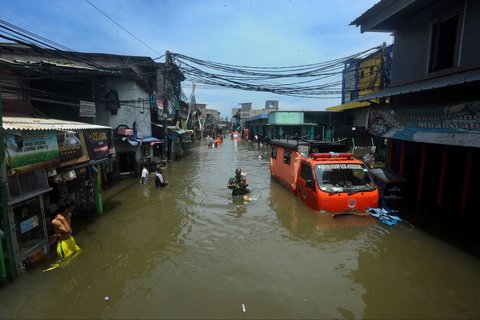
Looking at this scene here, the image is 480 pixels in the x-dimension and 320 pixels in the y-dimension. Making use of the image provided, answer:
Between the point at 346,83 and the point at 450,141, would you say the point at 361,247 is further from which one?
the point at 346,83

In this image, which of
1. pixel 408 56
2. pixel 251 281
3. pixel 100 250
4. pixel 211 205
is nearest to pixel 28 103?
pixel 100 250

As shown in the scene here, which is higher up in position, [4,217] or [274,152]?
[274,152]

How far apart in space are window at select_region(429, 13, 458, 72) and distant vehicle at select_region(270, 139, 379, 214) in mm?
4336

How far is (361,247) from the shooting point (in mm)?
7609

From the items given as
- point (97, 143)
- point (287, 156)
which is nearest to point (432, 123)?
point (287, 156)

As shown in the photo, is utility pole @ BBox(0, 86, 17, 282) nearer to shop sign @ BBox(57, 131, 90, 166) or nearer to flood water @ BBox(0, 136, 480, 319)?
flood water @ BBox(0, 136, 480, 319)

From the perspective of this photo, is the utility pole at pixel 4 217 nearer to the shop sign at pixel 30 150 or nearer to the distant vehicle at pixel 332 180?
the shop sign at pixel 30 150

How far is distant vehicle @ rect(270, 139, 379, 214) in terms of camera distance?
9.27 meters

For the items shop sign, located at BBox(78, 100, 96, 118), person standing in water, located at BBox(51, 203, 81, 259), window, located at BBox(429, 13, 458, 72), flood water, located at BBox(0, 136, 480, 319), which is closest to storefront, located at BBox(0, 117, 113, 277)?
person standing in water, located at BBox(51, 203, 81, 259)

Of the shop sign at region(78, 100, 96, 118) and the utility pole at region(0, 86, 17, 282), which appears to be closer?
the utility pole at region(0, 86, 17, 282)

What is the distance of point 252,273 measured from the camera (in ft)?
21.0

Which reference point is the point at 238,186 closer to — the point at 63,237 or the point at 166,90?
the point at 63,237

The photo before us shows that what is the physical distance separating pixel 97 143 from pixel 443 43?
12537 mm

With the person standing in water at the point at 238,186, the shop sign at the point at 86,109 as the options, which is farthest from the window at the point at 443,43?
the shop sign at the point at 86,109
